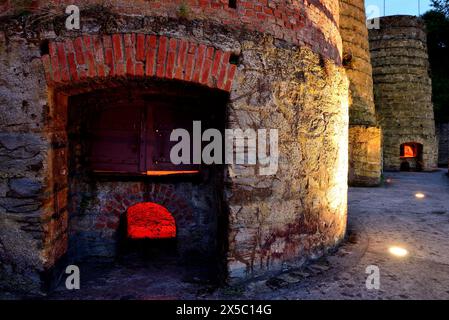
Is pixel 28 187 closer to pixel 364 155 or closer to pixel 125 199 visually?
pixel 125 199

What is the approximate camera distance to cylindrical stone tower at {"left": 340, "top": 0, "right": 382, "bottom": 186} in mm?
9406

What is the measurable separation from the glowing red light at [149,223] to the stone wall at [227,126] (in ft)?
2.02

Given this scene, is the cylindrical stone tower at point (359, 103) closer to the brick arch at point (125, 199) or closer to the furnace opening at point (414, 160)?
the furnace opening at point (414, 160)

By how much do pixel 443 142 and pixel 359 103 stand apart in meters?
12.1

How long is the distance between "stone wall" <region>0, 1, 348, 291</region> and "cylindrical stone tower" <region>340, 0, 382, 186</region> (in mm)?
6789

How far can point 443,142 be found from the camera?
706 inches

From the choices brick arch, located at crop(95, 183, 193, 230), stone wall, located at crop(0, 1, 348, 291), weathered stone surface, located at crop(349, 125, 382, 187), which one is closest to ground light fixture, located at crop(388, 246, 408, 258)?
stone wall, located at crop(0, 1, 348, 291)

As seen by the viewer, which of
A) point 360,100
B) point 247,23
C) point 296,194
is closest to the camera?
point 247,23

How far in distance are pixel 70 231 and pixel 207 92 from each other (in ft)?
6.97

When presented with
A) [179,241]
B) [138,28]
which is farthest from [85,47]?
[179,241]

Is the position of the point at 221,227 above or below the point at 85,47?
below

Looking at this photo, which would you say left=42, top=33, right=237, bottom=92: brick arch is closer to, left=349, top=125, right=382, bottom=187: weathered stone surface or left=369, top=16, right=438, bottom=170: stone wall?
left=349, top=125, right=382, bottom=187: weathered stone surface

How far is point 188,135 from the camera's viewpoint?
345cm
